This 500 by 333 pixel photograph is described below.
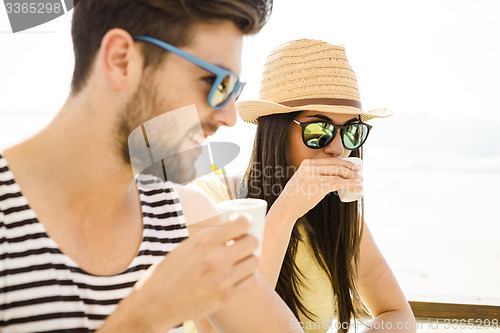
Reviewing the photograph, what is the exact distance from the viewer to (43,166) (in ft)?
3.92

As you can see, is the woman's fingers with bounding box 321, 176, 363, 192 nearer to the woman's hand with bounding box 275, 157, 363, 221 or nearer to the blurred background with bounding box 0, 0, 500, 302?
the woman's hand with bounding box 275, 157, 363, 221

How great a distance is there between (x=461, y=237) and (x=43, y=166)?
490 inches

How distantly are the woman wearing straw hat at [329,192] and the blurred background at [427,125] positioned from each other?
712 centimetres

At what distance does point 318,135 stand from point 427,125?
72.7 ft

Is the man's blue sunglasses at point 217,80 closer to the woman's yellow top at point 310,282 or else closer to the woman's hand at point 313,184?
the woman's hand at point 313,184

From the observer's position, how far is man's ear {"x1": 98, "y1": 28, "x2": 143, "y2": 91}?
3.94 ft

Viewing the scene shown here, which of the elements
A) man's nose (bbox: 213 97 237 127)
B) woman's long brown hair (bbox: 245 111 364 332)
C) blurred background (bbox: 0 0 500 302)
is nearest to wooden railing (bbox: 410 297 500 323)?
woman's long brown hair (bbox: 245 111 364 332)

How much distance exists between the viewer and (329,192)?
7.27 ft

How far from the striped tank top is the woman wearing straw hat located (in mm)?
1203

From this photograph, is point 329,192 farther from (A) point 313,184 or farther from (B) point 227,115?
(B) point 227,115

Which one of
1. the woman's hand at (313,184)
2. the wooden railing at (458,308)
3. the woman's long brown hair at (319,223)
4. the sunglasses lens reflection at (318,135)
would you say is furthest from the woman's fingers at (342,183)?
the wooden railing at (458,308)

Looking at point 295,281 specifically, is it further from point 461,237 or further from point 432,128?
point 432,128

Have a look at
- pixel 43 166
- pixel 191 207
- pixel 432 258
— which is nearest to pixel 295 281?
pixel 191 207

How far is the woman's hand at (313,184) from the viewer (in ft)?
6.59
